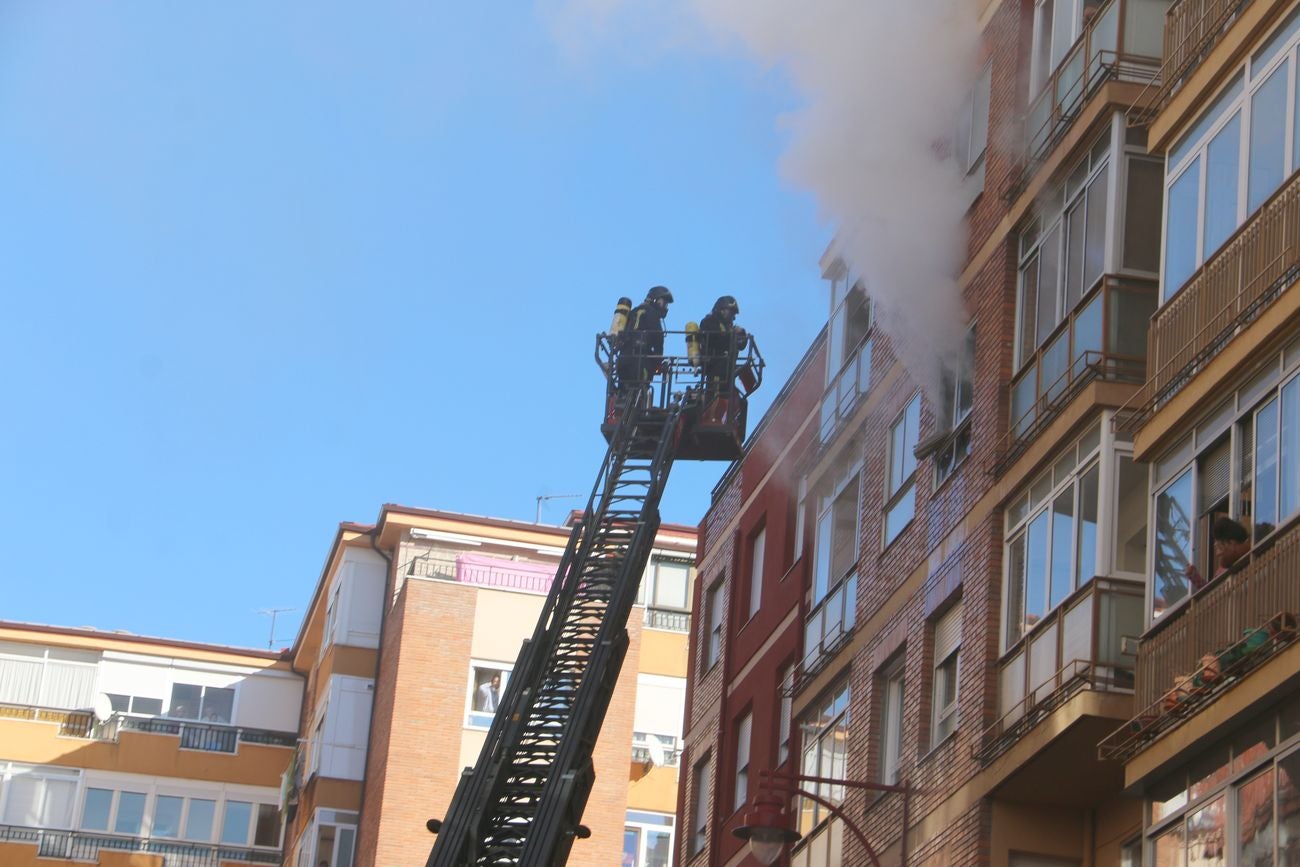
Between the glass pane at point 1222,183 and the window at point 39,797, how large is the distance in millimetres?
40087

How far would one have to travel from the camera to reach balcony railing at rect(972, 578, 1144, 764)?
20.1m

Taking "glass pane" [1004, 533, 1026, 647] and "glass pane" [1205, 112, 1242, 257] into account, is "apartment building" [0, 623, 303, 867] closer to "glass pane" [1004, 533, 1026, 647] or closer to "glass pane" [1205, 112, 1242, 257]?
"glass pane" [1004, 533, 1026, 647]

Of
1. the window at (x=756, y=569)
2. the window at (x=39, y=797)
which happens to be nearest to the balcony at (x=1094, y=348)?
the window at (x=756, y=569)

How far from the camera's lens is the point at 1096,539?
2072cm

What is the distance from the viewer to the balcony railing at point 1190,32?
19750mm

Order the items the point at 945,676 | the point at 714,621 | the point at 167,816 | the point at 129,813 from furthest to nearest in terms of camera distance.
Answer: the point at 167,816 < the point at 129,813 < the point at 714,621 < the point at 945,676

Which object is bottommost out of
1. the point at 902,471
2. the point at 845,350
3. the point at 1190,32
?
the point at 902,471

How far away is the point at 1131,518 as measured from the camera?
20.7m

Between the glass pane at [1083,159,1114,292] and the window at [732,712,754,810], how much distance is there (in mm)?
11791

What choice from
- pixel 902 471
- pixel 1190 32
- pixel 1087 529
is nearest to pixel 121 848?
pixel 902 471

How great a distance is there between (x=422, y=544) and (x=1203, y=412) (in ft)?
107

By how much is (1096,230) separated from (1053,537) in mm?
2899

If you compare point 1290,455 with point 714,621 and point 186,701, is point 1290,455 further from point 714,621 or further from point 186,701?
point 186,701

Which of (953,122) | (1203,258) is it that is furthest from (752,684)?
(1203,258)
